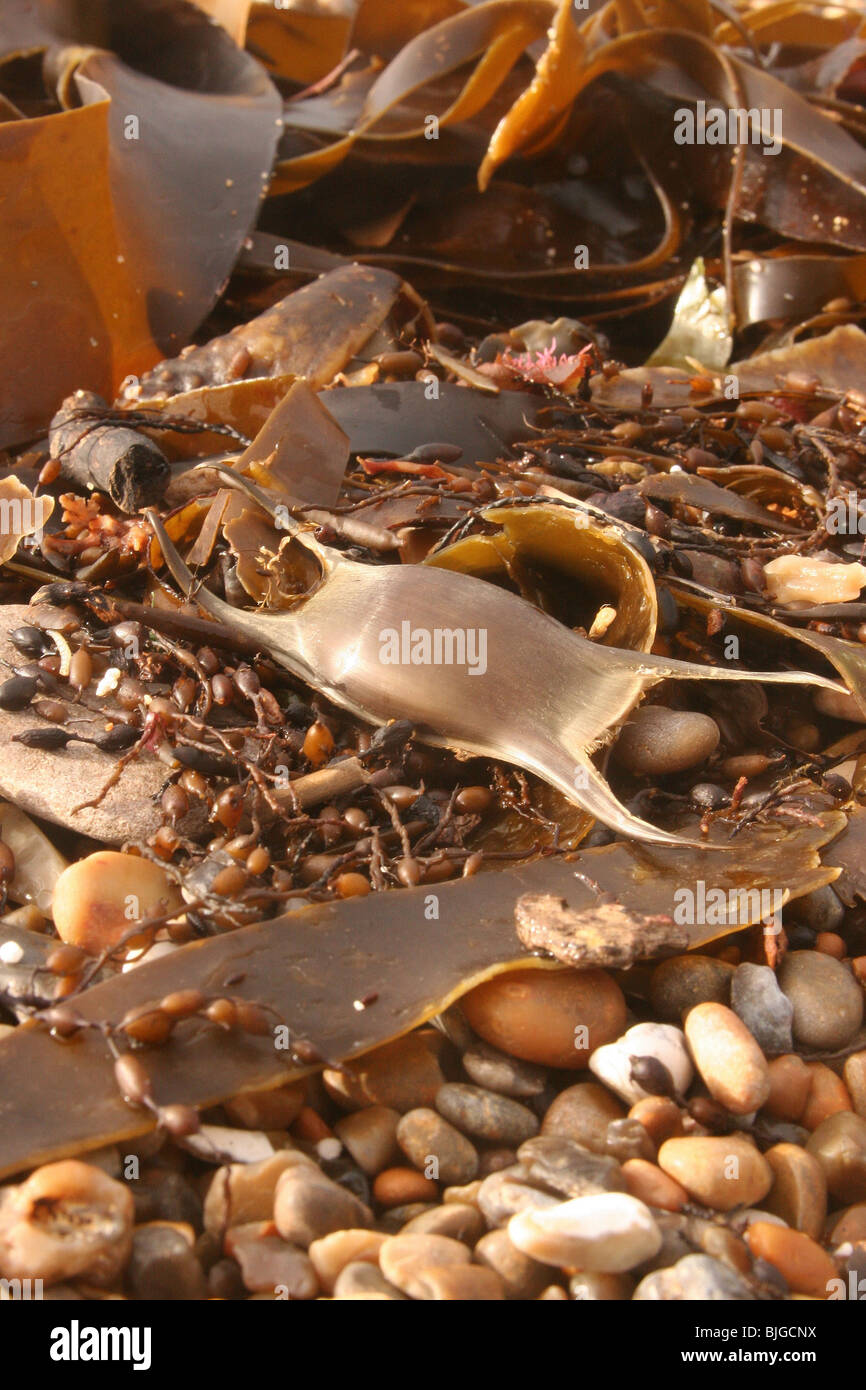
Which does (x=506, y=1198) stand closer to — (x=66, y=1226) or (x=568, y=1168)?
(x=568, y=1168)

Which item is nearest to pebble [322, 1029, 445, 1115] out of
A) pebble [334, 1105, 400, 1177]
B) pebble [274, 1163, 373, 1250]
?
pebble [334, 1105, 400, 1177]

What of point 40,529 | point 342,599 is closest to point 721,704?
point 342,599

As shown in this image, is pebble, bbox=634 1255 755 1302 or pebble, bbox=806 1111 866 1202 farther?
pebble, bbox=806 1111 866 1202

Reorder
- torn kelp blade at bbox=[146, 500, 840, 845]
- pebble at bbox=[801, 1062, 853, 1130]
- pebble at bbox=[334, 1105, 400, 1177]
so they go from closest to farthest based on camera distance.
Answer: pebble at bbox=[334, 1105, 400, 1177] → pebble at bbox=[801, 1062, 853, 1130] → torn kelp blade at bbox=[146, 500, 840, 845]

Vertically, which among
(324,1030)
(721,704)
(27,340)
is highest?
(27,340)

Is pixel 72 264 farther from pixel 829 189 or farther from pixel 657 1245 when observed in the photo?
pixel 657 1245

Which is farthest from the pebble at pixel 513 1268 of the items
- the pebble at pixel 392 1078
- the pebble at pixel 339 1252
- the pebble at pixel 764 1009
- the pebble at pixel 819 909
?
the pebble at pixel 819 909

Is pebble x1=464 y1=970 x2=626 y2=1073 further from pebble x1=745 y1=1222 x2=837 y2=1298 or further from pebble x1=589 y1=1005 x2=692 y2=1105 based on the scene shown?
pebble x1=745 y1=1222 x2=837 y2=1298
